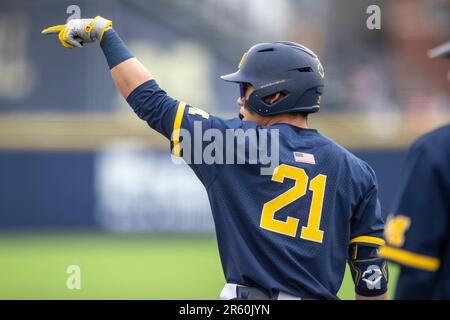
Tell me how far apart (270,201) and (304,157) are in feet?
0.84

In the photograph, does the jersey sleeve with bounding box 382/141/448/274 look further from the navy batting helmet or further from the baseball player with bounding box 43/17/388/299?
the navy batting helmet

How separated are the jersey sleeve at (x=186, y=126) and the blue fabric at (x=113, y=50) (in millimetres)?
167

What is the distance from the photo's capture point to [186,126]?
3.55m

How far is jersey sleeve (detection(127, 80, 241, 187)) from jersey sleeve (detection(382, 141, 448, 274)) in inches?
38.1

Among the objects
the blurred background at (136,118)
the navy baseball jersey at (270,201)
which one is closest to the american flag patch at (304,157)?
the navy baseball jersey at (270,201)

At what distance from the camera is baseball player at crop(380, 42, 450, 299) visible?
275cm

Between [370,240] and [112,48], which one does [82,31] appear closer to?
[112,48]

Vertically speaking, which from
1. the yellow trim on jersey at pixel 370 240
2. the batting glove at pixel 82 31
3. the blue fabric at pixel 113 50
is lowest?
the yellow trim on jersey at pixel 370 240

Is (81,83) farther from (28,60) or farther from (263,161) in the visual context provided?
(263,161)

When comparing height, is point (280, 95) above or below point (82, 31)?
below

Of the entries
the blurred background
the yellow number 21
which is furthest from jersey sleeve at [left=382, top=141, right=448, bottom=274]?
the blurred background

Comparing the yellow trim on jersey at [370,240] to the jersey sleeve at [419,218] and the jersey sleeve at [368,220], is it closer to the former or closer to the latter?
the jersey sleeve at [368,220]

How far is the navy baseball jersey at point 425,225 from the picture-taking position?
9.02ft

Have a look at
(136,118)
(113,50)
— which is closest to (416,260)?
(113,50)
